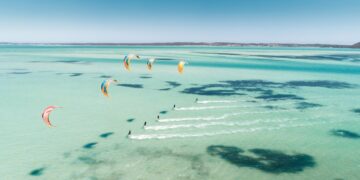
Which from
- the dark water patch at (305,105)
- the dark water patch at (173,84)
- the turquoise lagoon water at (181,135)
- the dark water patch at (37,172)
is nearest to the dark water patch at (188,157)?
the turquoise lagoon water at (181,135)

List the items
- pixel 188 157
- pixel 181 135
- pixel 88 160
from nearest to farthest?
pixel 88 160, pixel 188 157, pixel 181 135

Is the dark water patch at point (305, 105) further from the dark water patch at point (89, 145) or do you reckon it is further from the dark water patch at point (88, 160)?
the dark water patch at point (88, 160)

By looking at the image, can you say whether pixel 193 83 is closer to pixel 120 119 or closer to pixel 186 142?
pixel 120 119

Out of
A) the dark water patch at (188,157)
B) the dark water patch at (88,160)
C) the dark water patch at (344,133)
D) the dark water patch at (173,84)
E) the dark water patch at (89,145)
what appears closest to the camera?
the dark water patch at (188,157)

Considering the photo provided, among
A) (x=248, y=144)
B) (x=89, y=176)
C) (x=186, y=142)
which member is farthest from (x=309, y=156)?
(x=89, y=176)

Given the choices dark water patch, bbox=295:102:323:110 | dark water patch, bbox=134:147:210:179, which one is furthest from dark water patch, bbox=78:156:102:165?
dark water patch, bbox=295:102:323:110

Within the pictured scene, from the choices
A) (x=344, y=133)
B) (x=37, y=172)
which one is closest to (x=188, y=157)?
(x=37, y=172)

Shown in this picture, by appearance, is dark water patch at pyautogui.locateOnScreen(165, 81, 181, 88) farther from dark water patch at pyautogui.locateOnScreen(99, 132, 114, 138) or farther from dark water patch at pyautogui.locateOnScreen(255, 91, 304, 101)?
dark water patch at pyautogui.locateOnScreen(99, 132, 114, 138)

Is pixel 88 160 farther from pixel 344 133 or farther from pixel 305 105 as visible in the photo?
pixel 305 105

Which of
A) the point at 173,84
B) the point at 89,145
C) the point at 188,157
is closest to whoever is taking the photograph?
the point at 188,157
